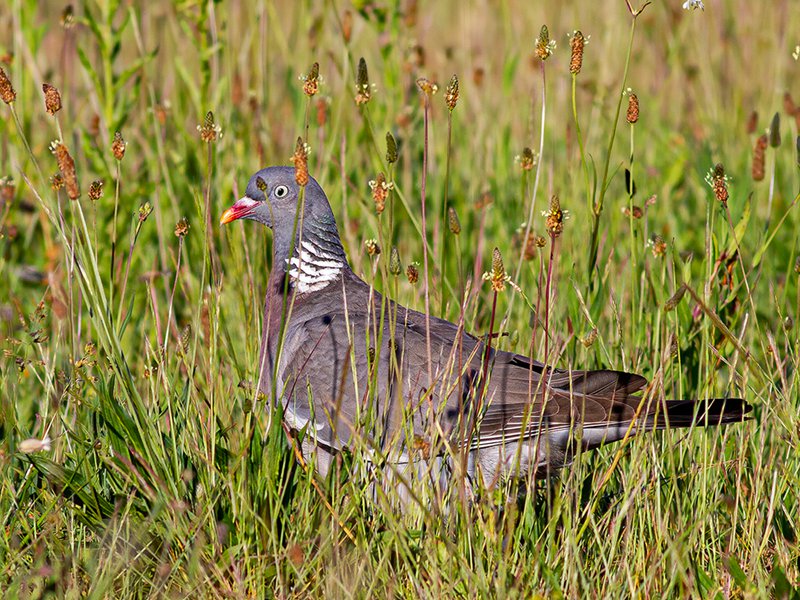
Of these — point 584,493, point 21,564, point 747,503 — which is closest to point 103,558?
point 21,564

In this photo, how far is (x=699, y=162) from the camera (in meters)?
5.47

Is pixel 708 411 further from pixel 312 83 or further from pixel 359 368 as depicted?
pixel 312 83

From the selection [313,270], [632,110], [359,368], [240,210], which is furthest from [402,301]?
[632,110]

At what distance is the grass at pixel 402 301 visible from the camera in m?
2.80

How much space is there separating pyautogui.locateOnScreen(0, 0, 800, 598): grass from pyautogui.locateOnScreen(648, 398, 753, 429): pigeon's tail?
0.10m

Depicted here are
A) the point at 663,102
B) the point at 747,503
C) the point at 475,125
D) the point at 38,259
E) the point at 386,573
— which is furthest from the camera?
the point at 663,102

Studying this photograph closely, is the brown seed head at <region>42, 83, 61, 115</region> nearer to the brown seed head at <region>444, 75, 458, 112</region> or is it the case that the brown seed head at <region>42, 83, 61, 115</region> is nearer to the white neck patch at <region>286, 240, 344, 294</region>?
the brown seed head at <region>444, 75, 458, 112</region>

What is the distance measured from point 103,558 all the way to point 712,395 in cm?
198

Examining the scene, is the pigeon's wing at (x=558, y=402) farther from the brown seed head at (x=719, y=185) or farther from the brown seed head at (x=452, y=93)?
the brown seed head at (x=452, y=93)

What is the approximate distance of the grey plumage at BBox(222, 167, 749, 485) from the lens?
3.07 meters

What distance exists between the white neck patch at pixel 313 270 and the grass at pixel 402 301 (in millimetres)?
213

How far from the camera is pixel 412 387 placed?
3.43m

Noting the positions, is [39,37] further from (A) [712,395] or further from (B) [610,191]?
(A) [712,395]

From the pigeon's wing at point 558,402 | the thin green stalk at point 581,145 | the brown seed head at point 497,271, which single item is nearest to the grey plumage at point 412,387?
the pigeon's wing at point 558,402
